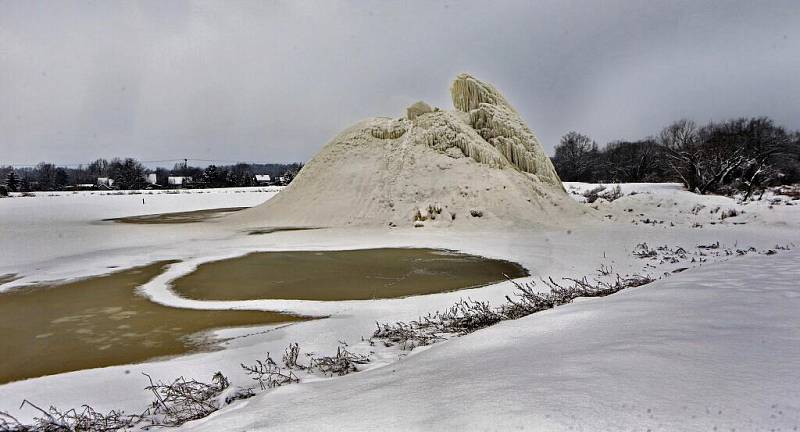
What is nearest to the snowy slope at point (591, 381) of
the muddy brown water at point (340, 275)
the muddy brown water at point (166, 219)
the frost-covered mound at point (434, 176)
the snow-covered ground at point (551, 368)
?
the snow-covered ground at point (551, 368)

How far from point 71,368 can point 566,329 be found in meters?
4.89

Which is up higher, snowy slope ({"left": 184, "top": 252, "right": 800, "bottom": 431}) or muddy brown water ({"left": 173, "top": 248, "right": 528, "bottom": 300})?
snowy slope ({"left": 184, "top": 252, "right": 800, "bottom": 431})

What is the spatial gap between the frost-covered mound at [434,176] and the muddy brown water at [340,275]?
4.92m

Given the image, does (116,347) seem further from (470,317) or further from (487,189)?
(487,189)

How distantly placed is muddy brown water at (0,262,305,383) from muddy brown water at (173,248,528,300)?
3.10 feet

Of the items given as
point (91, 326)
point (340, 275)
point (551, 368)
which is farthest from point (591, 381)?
point (340, 275)

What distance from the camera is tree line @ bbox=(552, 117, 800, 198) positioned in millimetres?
22598

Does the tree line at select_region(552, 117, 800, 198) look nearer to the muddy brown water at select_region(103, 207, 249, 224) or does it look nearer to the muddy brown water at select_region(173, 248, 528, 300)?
the muddy brown water at select_region(173, 248, 528, 300)

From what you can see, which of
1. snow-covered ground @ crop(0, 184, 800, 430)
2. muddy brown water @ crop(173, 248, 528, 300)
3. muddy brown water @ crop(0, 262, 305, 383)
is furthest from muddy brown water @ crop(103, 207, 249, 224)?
muddy brown water @ crop(0, 262, 305, 383)

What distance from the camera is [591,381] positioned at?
70.2 inches

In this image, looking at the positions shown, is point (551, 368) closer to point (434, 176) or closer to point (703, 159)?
point (434, 176)

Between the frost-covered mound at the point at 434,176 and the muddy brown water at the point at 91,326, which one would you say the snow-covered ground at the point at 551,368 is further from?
the frost-covered mound at the point at 434,176

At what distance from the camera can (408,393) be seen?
2139 millimetres

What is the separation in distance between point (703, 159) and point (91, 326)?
93.8ft
